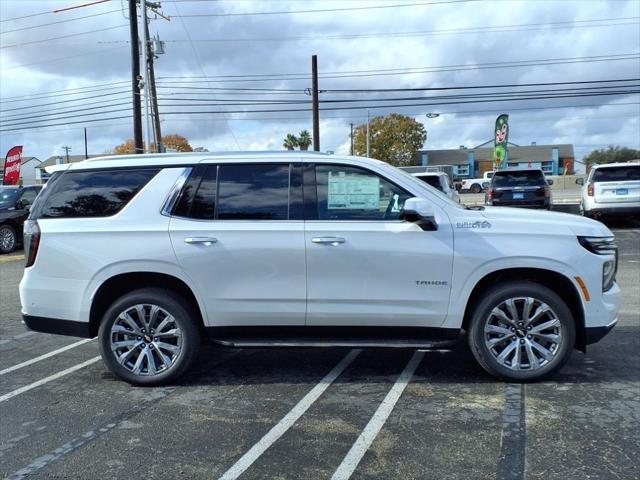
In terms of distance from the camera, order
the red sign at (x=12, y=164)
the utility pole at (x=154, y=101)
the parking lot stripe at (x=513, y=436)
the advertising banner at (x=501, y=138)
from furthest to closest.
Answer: the advertising banner at (x=501, y=138), the utility pole at (x=154, y=101), the red sign at (x=12, y=164), the parking lot stripe at (x=513, y=436)

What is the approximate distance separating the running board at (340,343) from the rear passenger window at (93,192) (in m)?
1.49

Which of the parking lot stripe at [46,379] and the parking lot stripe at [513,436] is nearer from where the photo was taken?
the parking lot stripe at [513,436]

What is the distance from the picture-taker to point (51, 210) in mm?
4996

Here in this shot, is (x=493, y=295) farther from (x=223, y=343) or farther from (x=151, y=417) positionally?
(x=151, y=417)

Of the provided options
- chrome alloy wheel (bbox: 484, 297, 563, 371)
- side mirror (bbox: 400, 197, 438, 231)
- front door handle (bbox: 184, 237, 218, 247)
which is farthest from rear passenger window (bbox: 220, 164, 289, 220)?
chrome alloy wheel (bbox: 484, 297, 563, 371)

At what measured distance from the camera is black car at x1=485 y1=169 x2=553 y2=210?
55.8 feet

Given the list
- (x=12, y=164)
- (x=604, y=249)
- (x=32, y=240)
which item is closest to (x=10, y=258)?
(x=32, y=240)

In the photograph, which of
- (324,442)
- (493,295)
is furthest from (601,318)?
(324,442)

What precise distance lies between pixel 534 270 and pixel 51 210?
402 cm

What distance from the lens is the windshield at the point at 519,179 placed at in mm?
17172

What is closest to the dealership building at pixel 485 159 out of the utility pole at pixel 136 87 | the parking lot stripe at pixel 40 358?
the utility pole at pixel 136 87

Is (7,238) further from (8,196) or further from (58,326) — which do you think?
(58,326)

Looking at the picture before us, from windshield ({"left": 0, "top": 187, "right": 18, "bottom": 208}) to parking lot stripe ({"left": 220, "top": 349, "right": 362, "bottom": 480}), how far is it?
1299 centimetres

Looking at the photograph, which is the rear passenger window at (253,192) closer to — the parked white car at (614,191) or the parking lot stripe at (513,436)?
the parking lot stripe at (513,436)
